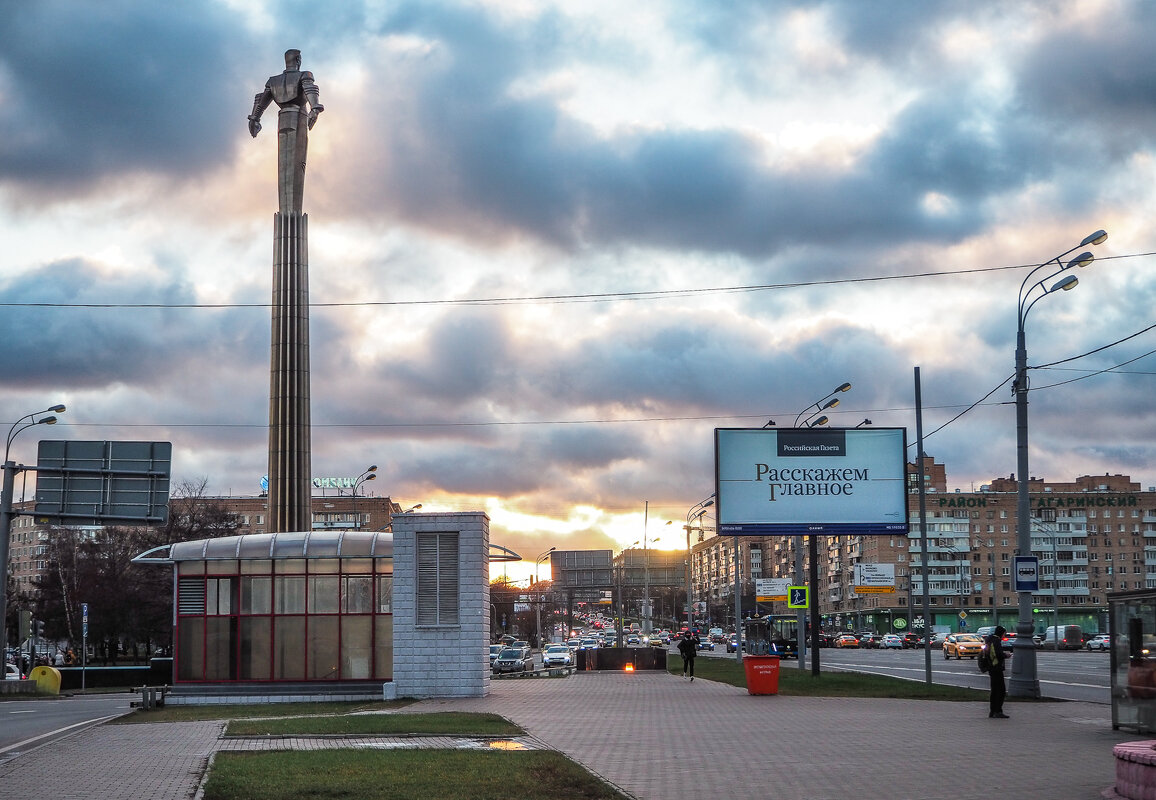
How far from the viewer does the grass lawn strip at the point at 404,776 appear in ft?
39.9

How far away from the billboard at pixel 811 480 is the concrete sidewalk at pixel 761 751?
427 inches

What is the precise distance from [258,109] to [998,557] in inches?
4363

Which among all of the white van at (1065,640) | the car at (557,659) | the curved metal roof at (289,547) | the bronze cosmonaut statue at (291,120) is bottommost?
the white van at (1065,640)

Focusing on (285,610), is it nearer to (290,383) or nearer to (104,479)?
(104,479)

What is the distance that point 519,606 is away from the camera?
152 m

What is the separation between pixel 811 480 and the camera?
127 feet

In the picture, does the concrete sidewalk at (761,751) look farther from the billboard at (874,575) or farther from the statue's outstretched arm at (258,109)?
the billboard at (874,575)

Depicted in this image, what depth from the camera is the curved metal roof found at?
109 feet

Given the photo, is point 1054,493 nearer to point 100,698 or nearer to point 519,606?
point 519,606

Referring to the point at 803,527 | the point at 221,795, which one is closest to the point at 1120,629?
the point at 221,795

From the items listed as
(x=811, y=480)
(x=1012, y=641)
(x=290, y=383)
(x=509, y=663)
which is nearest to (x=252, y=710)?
(x=811, y=480)

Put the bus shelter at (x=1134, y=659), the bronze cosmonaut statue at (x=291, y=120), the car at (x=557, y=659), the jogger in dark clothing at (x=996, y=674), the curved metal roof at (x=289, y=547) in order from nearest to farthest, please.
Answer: the bus shelter at (x=1134, y=659), the jogger in dark clothing at (x=996, y=674), the curved metal roof at (x=289, y=547), the bronze cosmonaut statue at (x=291, y=120), the car at (x=557, y=659)

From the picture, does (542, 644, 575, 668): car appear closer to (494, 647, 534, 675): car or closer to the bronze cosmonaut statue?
(494, 647, 534, 675): car

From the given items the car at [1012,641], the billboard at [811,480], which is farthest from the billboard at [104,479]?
the car at [1012,641]
